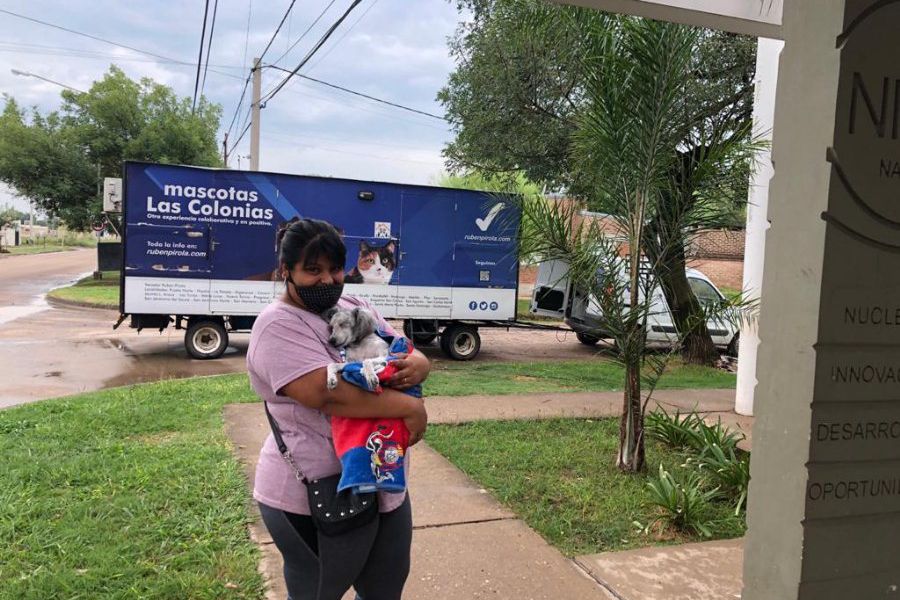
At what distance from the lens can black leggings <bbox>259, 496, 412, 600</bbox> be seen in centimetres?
214

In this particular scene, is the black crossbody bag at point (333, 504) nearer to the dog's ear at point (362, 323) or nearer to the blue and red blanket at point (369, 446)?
the blue and red blanket at point (369, 446)

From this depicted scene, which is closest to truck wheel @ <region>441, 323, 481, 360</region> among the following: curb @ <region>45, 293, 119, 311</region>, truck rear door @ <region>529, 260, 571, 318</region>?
truck rear door @ <region>529, 260, 571, 318</region>

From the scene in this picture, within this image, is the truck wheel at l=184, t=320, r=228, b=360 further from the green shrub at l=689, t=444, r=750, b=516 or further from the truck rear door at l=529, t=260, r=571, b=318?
the green shrub at l=689, t=444, r=750, b=516

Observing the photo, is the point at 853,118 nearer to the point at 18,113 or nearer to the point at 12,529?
the point at 12,529

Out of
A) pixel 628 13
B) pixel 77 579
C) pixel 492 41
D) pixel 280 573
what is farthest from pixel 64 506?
pixel 492 41

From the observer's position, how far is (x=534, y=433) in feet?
21.0

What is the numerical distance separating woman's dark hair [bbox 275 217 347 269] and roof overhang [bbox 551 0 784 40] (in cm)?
285

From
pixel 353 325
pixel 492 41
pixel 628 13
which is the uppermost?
pixel 492 41

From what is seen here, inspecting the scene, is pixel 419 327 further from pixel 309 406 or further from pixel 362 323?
pixel 309 406

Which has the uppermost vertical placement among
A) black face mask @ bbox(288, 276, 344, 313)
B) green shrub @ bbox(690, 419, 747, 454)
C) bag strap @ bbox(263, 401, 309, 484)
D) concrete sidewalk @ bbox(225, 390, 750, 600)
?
black face mask @ bbox(288, 276, 344, 313)

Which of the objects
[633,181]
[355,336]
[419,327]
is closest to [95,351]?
[419,327]

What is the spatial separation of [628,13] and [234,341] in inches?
425

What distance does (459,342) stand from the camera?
12547 mm

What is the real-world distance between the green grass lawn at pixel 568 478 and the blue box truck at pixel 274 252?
3.76 m
